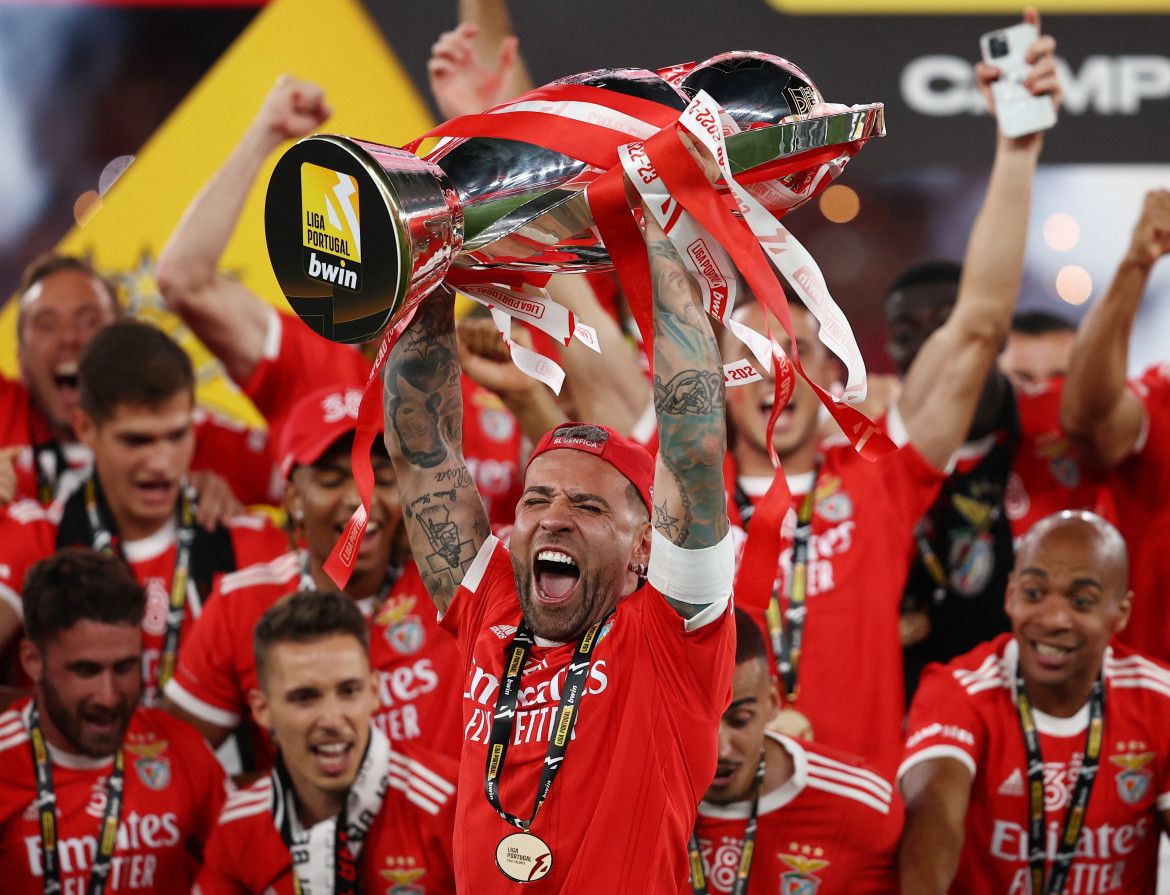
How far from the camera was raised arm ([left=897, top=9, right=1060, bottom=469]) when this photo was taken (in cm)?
340

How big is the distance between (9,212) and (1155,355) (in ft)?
14.8

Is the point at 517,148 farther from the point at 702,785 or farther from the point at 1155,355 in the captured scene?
the point at 1155,355

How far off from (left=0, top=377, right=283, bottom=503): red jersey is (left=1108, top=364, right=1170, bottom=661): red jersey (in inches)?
99.5

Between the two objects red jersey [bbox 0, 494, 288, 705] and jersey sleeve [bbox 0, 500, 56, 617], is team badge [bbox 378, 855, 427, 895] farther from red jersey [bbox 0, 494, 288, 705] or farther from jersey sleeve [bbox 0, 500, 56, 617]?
jersey sleeve [bbox 0, 500, 56, 617]

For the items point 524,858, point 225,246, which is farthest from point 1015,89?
point 524,858

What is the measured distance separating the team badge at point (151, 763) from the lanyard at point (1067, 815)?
2037 mm

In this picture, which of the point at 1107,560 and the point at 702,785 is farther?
the point at 1107,560

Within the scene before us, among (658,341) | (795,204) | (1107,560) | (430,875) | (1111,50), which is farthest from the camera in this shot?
(1111,50)

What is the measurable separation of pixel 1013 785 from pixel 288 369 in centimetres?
228

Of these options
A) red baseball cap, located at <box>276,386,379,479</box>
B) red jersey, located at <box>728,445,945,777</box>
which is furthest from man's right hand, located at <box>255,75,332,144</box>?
red jersey, located at <box>728,445,945,777</box>

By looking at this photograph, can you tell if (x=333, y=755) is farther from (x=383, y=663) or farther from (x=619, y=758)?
(x=619, y=758)

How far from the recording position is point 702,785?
2.13m

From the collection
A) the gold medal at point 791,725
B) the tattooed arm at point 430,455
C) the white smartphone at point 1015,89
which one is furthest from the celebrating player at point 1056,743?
the tattooed arm at point 430,455

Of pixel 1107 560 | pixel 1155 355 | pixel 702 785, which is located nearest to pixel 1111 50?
pixel 1155 355
